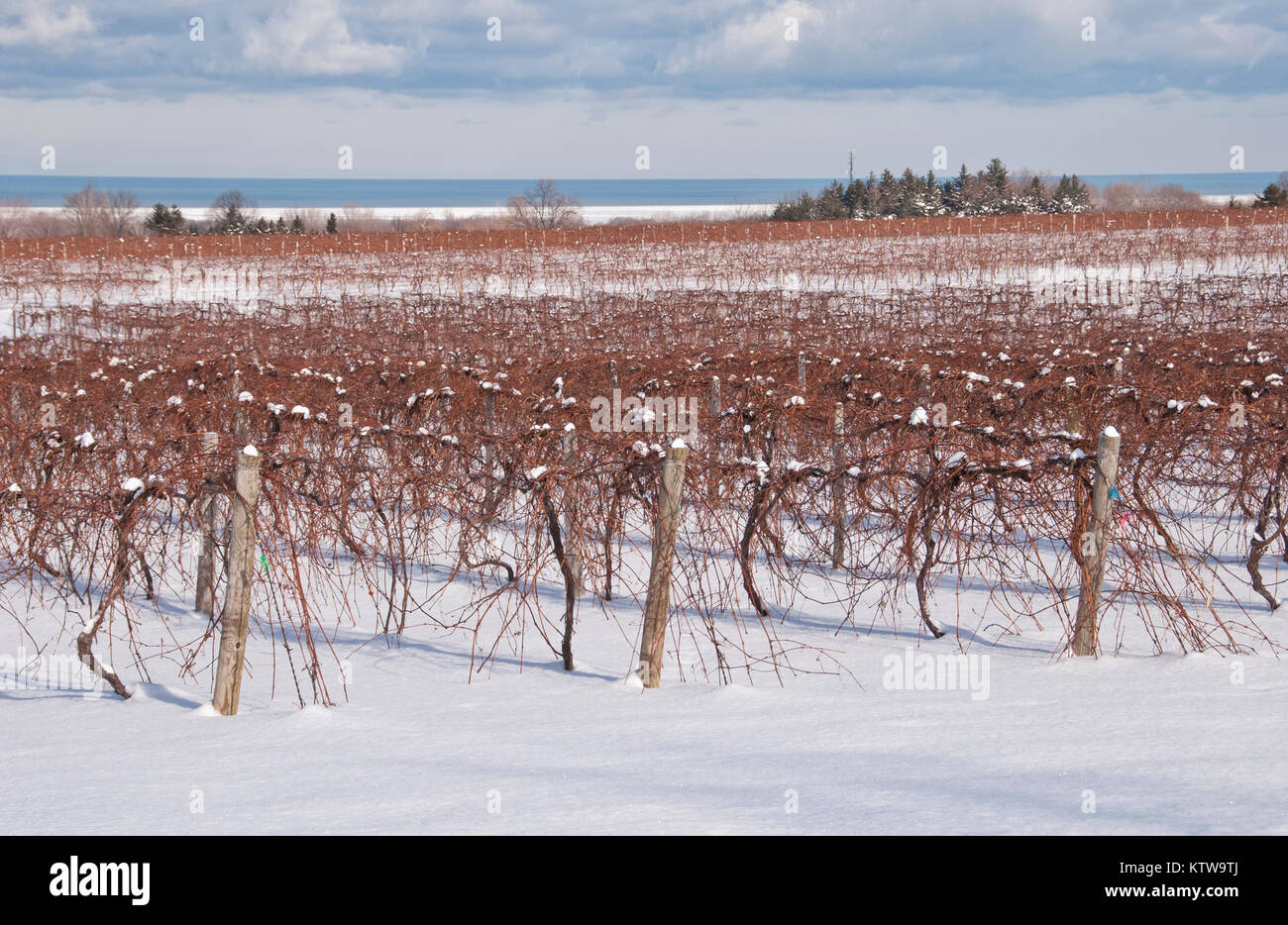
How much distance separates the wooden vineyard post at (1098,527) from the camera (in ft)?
19.5

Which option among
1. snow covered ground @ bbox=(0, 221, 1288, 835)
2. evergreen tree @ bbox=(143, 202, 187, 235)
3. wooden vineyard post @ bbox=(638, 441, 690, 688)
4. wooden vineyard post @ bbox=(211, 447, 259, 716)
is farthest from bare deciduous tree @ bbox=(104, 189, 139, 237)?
wooden vineyard post @ bbox=(638, 441, 690, 688)

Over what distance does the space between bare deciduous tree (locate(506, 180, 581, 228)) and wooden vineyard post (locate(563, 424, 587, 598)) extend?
78136mm

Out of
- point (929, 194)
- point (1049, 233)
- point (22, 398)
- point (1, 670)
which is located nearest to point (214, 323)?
point (22, 398)

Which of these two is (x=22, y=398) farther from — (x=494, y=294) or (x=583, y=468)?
(x=494, y=294)

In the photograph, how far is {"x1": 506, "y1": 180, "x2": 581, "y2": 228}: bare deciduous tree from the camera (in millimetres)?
85188

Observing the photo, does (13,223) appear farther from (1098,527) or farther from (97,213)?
(1098,527)

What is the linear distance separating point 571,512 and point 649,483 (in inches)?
20.5

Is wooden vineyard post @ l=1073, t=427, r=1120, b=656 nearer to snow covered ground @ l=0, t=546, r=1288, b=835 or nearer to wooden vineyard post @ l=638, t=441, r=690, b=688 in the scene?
snow covered ground @ l=0, t=546, r=1288, b=835

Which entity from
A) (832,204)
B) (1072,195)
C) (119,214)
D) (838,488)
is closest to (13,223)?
(119,214)

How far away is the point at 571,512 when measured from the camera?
6.41 meters

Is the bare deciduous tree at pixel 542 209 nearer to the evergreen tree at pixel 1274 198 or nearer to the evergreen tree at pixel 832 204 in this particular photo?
the evergreen tree at pixel 832 204

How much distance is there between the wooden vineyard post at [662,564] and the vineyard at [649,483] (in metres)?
0.02

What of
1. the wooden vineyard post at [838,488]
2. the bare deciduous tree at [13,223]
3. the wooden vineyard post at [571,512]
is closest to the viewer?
the wooden vineyard post at [571,512]

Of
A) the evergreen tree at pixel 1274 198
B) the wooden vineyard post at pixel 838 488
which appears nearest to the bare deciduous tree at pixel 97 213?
the evergreen tree at pixel 1274 198
